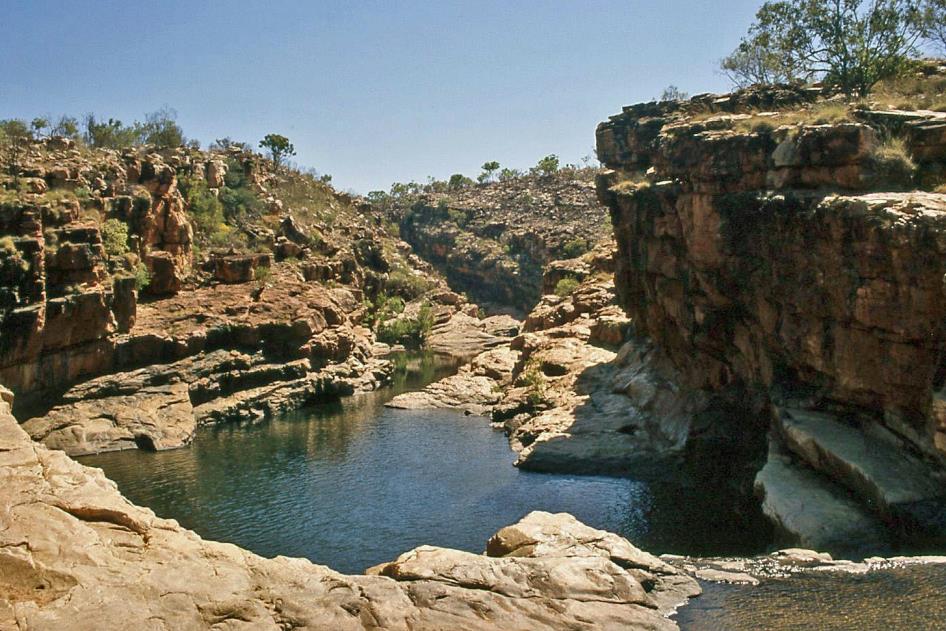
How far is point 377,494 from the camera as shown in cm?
3078

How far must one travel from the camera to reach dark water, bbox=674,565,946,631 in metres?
15.4

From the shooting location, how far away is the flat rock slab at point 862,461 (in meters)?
21.0

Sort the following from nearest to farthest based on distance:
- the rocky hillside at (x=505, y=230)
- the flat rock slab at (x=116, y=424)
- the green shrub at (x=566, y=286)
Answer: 1. the flat rock slab at (x=116, y=424)
2. the green shrub at (x=566, y=286)
3. the rocky hillside at (x=505, y=230)

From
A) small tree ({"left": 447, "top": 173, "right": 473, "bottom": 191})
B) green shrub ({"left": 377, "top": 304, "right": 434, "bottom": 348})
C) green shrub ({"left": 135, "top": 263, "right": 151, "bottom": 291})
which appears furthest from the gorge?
small tree ({"left": 447, "top": 173, "right": 473, "bottom": 191})

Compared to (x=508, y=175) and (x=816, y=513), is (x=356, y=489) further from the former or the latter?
(x=508, y=175)

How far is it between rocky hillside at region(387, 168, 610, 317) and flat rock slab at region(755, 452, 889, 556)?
208 feet

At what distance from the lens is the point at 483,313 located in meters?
93.7

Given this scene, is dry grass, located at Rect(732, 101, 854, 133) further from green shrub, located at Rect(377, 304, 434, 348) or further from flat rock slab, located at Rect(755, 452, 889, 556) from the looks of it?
green shrub, located at Rect(377, 304, 434, 348)

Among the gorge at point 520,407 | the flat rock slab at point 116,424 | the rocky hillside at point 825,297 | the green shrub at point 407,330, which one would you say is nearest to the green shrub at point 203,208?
the gorge at point 520,407

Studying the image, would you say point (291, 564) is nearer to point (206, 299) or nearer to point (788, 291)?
point (788, 291)

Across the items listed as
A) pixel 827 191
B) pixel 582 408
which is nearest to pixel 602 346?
pixel 582 408

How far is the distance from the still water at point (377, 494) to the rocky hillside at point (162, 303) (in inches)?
162

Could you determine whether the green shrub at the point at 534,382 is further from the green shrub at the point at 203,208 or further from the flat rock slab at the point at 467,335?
the green shrub at the point at 203,208

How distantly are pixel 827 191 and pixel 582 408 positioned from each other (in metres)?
16.6
